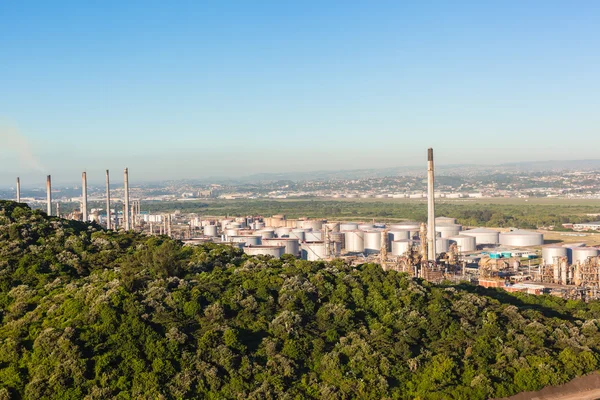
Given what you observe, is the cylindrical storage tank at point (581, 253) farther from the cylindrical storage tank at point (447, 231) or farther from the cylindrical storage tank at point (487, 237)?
the cylindrical storage tank at point (447, 231)

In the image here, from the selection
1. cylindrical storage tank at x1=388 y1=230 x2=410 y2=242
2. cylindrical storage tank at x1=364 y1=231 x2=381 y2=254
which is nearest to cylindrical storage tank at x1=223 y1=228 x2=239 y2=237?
cylindrical storage tank at x1=364 y1=231 x2=381 y2=254

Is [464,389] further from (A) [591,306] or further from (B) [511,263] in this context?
(B) [511,263]

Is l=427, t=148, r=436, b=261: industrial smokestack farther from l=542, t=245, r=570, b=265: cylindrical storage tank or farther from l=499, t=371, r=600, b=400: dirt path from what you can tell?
l=499, t=371, r=600, b=400: dirt path

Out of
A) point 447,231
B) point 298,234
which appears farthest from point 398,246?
point 447,231

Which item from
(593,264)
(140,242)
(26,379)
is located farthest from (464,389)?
(593,264)

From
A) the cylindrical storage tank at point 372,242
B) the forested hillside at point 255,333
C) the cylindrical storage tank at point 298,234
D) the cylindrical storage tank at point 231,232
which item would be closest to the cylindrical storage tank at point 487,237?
the cylindrical storage tank at point 372,242

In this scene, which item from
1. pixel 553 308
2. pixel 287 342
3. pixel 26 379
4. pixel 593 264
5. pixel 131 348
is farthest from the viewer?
pixel 593 264
